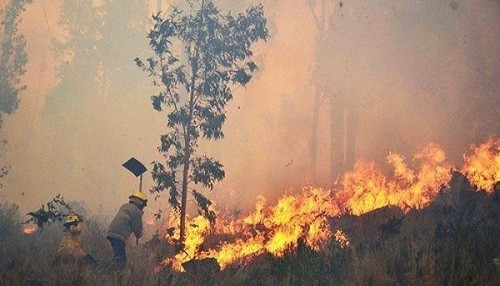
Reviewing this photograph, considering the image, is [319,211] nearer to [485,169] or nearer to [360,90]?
[485,169]

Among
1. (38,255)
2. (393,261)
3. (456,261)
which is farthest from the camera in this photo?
(38,255)

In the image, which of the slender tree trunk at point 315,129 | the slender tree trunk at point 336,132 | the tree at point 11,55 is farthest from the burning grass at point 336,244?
the tree at point 11,55

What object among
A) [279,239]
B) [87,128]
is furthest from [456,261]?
[87,128]

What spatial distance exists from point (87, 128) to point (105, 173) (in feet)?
14.2

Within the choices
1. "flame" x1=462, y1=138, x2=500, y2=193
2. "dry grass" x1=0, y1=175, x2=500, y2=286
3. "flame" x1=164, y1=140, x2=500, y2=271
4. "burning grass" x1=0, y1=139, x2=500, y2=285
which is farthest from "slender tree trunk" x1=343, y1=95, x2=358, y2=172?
"dry grass" x1=0, y1=175, x2=500, y2=286

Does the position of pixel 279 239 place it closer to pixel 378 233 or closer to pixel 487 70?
pixel 378 233

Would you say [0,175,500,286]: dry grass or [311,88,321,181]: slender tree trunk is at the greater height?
[311,88,321,181]: slender tree trunk

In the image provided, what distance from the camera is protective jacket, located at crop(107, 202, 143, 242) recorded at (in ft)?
28.6

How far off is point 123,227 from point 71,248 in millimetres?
1115

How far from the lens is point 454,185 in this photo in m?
12.2

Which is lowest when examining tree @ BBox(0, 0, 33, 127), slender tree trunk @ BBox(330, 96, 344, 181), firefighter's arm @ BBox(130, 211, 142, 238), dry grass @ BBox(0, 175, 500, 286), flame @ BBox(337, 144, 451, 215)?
dry grass @ BBox(0, 175, 500, 286)

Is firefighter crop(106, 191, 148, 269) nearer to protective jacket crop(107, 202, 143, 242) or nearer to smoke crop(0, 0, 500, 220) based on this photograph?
protective jacket crop(107, 202, 143, 242)

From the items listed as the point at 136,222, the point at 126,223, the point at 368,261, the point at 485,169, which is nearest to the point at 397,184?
the point at 485,169

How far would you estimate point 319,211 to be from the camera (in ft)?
42.6
